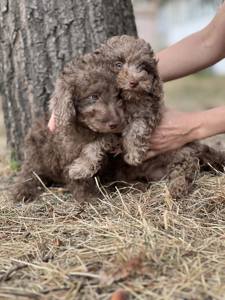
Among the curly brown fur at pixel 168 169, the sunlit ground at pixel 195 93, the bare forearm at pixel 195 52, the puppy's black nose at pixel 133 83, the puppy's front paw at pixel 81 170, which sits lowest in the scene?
the sunlit ground at pixel 195 93

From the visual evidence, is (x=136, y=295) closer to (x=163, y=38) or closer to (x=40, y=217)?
(x=40, y=217)

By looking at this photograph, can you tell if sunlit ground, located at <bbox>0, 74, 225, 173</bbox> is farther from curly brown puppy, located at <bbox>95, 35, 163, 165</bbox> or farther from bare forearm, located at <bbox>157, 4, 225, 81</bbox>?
curly brown puppy, located at <bbox>95, 35, 163, 165</bbox>

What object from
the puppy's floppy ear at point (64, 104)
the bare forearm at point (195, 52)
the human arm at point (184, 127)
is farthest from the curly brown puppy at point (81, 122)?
the bare forearm at point (195, 52)

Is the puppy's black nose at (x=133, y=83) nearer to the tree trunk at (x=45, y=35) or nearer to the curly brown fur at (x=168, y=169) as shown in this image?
the curly brown fur at (x=168, y=169)

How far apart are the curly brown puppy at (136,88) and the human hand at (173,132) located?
0.26ft

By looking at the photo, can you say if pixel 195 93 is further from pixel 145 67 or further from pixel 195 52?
pixel 145 67

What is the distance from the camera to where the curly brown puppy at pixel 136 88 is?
388 centimetres

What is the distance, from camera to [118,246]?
324 cm

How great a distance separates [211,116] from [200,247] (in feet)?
4.61

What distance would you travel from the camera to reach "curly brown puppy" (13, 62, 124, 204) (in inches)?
156

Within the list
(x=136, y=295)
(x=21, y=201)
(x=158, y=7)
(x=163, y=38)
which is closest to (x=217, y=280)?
A: (x=136, y=295)

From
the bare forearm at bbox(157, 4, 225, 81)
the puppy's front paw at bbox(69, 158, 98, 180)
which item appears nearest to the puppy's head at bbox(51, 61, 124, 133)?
the puppy's front paw at bbox(69, 158, 98, 180)

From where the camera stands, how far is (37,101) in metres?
5.27

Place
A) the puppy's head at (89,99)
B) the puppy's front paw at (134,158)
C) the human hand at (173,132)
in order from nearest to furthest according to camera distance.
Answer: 1. the puppy's head at (89,99)
2. the puppy's front paw at (134,158)
3. the human hand at (173,132)
